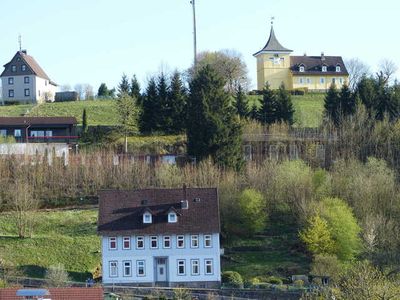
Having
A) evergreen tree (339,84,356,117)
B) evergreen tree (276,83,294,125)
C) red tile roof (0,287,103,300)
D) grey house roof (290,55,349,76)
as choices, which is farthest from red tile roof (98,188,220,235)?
grey house roof (290,55,349,76)

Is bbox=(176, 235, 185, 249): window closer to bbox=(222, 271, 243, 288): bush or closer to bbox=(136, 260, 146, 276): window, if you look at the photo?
bbox=(136, 260, 146, 276): window

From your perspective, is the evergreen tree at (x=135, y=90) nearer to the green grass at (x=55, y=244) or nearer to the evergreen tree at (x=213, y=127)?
the evergreen tree at (x=213, y=127)

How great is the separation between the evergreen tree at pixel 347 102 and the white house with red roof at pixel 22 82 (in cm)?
3727

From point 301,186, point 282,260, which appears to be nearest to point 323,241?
point 282,260

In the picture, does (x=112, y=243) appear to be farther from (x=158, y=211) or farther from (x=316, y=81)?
(x=316, y=81)

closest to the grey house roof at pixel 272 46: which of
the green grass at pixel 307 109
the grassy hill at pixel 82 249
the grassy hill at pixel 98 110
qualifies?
the green grass at pixel 307 109

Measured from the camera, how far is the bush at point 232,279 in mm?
49366

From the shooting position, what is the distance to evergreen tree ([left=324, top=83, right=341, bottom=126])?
266 feet

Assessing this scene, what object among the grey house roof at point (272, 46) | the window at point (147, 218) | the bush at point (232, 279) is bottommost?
the bush at point (232, 279)

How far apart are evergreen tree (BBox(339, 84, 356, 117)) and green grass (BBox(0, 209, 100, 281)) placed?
29.1 metres

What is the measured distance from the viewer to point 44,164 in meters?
67.4

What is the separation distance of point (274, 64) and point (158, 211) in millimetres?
55818

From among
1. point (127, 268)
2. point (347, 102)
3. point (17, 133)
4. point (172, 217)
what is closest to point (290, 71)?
point (347, 102)

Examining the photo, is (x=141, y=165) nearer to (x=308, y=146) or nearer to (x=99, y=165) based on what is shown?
(x=99, y=165)
